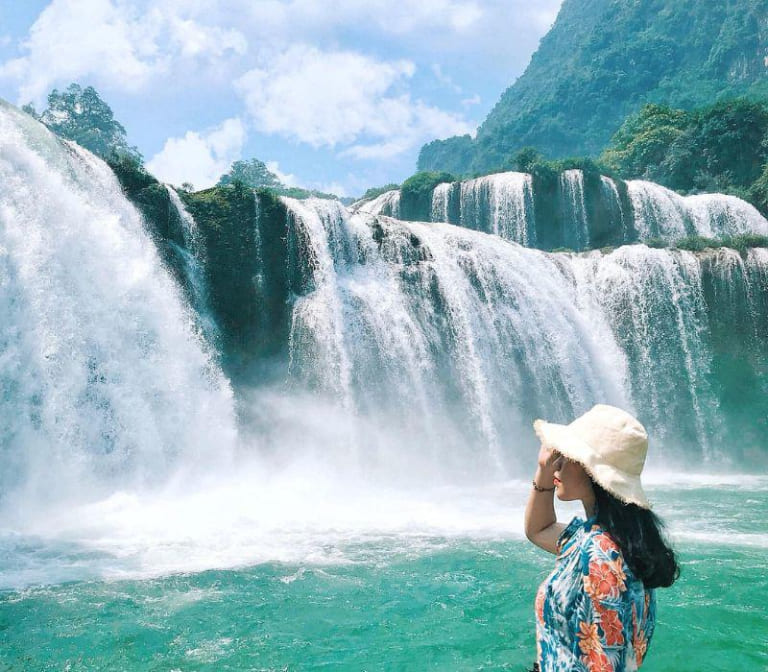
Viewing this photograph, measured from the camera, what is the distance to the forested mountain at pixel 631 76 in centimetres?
8469

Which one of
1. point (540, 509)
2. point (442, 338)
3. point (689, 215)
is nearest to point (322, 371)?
point (442, 338)

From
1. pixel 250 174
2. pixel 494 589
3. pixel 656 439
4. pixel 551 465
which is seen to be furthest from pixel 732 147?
pixel 250 174

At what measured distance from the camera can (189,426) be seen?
13266 mm

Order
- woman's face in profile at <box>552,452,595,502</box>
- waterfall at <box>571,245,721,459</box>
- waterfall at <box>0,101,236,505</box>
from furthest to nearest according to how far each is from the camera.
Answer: waterfall at <box>571,245,721,459</box> < waterfall at <box>0,101,236,505</box> < woman's face in profile at <box>552,452,595,502</box>

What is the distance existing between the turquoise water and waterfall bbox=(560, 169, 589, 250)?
68.0 ft

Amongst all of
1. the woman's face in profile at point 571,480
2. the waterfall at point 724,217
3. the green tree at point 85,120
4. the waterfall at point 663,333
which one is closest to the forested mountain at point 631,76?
the green tree at point 85,120

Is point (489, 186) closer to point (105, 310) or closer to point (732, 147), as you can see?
point (732, 147)

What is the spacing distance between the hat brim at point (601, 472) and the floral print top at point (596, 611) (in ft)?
0.46

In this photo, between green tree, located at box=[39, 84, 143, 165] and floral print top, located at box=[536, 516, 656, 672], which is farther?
green tree, located at box=[39, 84, 143, 165]

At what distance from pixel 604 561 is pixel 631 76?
360 ft

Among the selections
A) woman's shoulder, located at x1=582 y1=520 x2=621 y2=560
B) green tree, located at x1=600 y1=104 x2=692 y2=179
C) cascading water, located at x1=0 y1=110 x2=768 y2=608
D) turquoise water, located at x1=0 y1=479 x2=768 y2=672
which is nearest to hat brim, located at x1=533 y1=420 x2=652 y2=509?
woman's shoulder, located at x1=582 y1=520 x2=621 y2=560

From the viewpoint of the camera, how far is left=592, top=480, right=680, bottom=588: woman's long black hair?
2.12 metres

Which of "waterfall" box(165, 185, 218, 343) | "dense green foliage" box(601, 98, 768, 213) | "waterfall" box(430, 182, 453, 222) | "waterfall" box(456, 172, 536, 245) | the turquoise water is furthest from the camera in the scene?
"dense green foliage" box(601, 98, 768, 213)

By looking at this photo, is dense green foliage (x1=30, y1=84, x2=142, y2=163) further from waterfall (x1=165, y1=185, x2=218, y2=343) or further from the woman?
the woman
